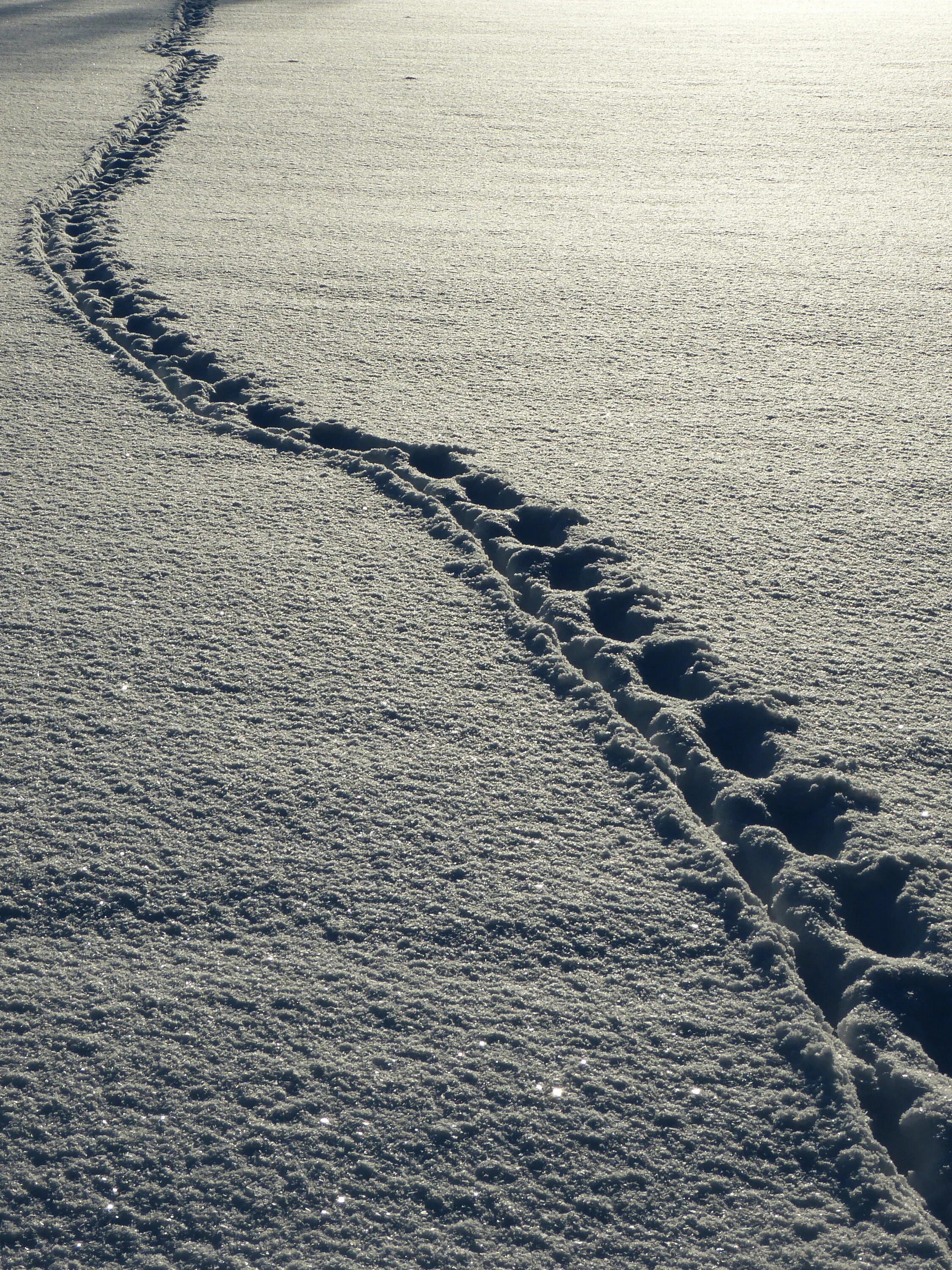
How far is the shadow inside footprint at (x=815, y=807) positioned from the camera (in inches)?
50.6

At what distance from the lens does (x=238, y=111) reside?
4758mm

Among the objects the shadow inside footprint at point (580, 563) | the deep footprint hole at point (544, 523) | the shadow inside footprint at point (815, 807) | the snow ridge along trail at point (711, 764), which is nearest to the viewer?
the snow ridge along trail at point (711, 764)

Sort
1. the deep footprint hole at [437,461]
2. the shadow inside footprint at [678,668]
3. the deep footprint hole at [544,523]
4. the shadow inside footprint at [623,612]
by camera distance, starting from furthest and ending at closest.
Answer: the deep footprint hole at [437,461]
the deep footprint hole at [544,523]
the shadow inside footprint at [623,612]
the shadow inside footprint at [678,668]

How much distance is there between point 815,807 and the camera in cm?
133

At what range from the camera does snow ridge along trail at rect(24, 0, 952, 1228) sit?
1051mm

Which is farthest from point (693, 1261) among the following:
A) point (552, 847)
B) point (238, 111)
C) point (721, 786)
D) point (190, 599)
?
point (238, 111)

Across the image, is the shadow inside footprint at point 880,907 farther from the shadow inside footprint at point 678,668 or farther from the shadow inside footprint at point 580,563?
the shadow inside footprint at point 580,563

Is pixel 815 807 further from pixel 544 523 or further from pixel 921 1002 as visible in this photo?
pixel 544 523

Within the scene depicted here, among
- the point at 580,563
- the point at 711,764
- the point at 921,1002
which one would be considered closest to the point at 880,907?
the point at 921,1002

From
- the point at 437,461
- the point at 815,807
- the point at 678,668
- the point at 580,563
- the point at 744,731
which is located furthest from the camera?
the point at 437,461

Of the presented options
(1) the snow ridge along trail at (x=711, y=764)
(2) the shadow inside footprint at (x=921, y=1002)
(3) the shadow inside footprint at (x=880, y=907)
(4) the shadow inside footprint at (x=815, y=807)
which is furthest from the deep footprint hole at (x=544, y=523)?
(2) the shadow inside footprint at (x=921, y=1002)

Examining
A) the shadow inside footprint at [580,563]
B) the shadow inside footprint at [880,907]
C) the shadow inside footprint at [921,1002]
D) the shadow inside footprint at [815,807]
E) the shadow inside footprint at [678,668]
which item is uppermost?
the shadow inside footprint at [580,563]

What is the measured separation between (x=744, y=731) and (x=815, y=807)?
0.16 meters

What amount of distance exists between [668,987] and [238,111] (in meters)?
4.70
